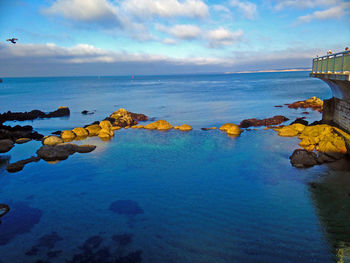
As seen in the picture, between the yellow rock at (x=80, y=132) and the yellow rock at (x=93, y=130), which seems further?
the yellow rock at (x=93, y=130)

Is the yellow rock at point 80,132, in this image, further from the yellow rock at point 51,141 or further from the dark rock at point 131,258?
the dark rock at point 131,258

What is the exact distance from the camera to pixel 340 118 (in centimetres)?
2294

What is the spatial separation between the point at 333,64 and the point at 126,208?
19.0 metres

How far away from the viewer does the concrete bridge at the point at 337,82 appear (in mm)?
17875

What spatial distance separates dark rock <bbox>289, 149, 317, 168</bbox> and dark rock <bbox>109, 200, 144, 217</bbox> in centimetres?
1209

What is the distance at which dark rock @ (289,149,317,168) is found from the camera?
1897 cm

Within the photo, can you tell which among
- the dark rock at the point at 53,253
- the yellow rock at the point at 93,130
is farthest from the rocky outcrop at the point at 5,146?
the dark rock at the point at 53,253

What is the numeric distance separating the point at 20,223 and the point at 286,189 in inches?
582

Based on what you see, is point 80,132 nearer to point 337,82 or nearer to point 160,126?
point 160,126

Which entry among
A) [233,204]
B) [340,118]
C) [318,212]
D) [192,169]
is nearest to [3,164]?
[192,169]

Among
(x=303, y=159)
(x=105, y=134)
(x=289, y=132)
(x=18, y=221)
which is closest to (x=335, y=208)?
(x=303, y=159)

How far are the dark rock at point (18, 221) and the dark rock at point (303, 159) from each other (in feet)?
56.4

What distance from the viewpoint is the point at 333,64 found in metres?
20.4

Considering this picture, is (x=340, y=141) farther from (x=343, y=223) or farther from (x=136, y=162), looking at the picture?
(x=136, y=162)
